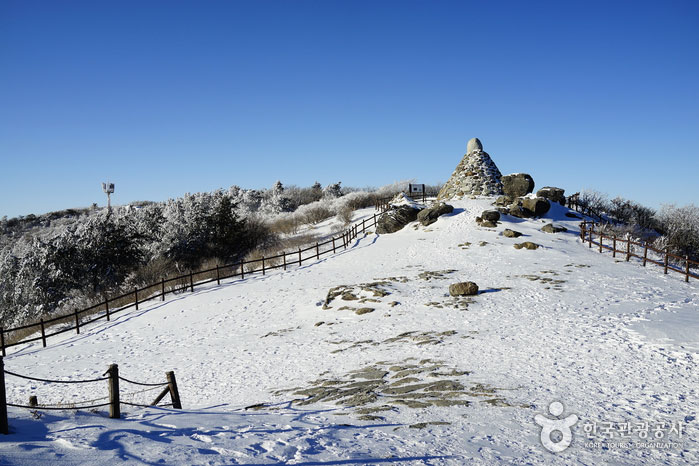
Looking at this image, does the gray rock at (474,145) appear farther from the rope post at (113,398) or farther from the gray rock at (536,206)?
the rope post at (113,398)

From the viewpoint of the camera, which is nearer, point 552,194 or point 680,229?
point 680,229

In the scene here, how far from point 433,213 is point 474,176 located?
7888 mm

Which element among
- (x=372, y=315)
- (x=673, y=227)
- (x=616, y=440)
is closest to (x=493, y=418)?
(x=616, y=440)

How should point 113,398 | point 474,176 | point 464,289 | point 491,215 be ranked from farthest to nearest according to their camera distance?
point 474,176 → point 491,215 → point 464,289 → point 113,398

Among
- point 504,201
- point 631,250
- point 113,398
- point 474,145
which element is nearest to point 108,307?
point 113,398

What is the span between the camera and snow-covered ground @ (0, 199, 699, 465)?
556 cm

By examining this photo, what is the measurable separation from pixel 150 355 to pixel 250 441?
32.2 ft

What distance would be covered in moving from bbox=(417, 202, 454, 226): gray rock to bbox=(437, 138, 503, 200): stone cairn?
5.35m

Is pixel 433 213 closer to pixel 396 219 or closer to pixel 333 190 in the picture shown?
pixel 396 219

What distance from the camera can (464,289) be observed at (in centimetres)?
1631

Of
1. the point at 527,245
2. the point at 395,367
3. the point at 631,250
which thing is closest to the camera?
the point at 395,367

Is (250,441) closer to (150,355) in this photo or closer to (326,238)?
(150,355)

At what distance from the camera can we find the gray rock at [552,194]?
34.2m

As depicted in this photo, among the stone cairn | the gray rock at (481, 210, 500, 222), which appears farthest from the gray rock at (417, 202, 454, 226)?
the stone cairn
